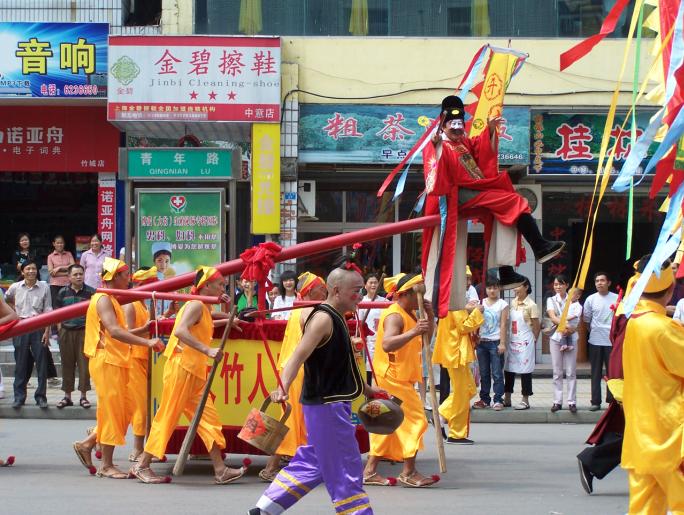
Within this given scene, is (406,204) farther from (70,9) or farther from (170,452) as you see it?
(170,452)

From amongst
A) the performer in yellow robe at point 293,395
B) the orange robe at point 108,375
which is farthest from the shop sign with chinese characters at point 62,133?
the performer in yellow robe at point 293,395

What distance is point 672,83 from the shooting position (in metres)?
6.32

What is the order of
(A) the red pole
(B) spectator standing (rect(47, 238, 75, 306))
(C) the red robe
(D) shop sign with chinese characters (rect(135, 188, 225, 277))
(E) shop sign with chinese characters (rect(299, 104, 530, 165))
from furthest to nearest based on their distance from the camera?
(E) shop sign with chinese characters (rect(299, 104, 530, 165)), (B) spectator standing (rect(47, 238, 75, 306)), (D) shop sign with chinese characters (rect(135, 188, 225, 277)), (C) the red robe, (A) the red pole

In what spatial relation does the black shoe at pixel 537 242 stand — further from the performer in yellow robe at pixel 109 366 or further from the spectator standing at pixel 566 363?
the spectator standing at pixel 566 363

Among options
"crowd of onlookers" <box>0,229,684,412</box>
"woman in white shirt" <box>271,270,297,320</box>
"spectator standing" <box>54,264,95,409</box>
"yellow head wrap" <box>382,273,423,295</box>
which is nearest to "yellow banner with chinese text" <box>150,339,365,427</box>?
"yellow head wrap" <box>382,273,423,295</box>

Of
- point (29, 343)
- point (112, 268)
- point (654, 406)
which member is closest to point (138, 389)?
point (112, 268)

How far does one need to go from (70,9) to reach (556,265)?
9.15 meters

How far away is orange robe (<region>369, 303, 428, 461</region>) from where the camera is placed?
9.19 m

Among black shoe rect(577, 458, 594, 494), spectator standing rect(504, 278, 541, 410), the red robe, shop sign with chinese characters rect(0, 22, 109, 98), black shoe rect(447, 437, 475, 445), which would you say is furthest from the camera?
shop sign with chinese characters rect(0, 22, 109, 98)

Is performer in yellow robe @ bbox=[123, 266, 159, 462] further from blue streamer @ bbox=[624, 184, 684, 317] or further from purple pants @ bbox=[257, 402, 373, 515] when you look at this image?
blue streamer @ bbox=[624, 184, 684, 317]

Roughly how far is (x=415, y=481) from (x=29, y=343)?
6612 mm

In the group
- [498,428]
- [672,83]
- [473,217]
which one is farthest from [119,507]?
[498,428]

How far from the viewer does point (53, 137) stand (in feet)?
60.4

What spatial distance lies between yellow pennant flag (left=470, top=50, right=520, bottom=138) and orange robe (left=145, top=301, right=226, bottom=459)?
283cm
